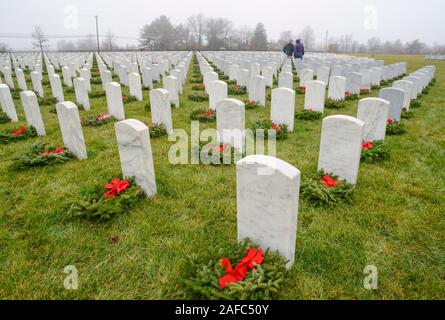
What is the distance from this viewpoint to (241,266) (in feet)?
8.84

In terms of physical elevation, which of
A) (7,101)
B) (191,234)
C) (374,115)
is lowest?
(191,234)

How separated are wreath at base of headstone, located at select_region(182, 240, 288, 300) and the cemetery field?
0.11 metres

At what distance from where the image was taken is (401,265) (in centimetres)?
297

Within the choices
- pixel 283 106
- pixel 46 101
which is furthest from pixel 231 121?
pixel 46 101

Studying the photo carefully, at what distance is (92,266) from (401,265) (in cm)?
320

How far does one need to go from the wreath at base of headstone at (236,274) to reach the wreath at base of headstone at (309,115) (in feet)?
19.8

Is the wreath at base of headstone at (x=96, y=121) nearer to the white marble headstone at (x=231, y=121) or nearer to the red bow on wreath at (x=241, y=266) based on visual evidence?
the white marble headstone at (x=231, y=121)

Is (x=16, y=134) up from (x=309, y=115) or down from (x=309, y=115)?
up

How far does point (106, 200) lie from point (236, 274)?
6.90 feet

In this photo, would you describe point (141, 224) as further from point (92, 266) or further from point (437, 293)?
point (437, 293)

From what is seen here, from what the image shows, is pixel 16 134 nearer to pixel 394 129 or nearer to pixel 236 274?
pixel 236 274

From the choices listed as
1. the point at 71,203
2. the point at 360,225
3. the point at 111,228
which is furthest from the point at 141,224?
the point at 360,225

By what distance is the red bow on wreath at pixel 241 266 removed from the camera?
8.39ft

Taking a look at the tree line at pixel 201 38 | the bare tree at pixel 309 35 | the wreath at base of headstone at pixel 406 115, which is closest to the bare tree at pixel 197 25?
the tree line at pixel 201 38
